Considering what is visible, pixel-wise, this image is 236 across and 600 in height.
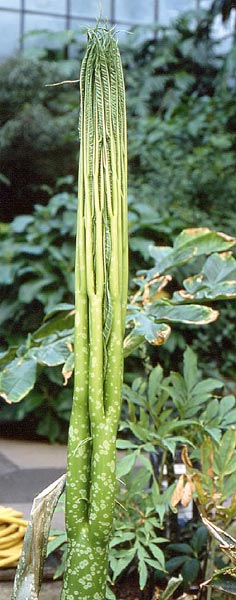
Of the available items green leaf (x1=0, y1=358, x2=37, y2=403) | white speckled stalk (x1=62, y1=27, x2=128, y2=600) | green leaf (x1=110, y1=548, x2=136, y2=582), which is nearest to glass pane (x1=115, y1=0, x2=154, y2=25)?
green leaf (x1=0, y1=358, x2=37, y2=403)

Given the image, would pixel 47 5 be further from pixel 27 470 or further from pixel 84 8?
pixel 27 470

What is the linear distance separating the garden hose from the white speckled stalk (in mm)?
1011

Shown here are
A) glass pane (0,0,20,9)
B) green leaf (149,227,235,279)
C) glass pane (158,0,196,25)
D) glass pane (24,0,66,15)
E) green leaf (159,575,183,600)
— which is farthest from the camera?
glass pane (158,0,196,25)

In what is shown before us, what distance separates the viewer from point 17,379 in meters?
2.47

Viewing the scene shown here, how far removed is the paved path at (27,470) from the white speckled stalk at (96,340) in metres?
1.69

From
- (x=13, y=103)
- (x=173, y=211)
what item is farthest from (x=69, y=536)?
(x=13, y=103)

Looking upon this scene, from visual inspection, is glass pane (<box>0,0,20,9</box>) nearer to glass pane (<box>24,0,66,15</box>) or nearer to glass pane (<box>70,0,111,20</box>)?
glass pane (<box>24,0,66,15</box>)

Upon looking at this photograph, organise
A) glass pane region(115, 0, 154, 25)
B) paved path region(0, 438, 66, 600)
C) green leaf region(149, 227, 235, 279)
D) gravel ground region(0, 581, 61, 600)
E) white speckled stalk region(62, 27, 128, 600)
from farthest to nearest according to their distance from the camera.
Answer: glass pane region(115, 0, 154, 25) < paved path region(0, 438, 66, 600) < green leaf region(149, 227, 235, 279) < gravel ground region(0, 581, 61, 600) < white speckled stalk region(62, 27, 128, 600)

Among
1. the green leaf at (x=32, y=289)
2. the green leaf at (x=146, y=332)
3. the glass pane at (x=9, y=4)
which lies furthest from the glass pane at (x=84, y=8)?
the green leaf at (x=146, y=332)

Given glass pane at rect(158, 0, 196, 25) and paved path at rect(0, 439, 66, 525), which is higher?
glass pane at rect(158, 0, 196, 25)

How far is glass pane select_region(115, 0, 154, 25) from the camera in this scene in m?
14.4

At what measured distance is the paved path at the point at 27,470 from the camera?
3893mm

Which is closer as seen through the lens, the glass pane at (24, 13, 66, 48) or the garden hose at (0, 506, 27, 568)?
the garden hose at (0, 506, 27, 568)

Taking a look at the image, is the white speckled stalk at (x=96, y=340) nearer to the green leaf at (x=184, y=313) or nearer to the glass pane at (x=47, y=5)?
the green leaf at (x=184, y=313)
